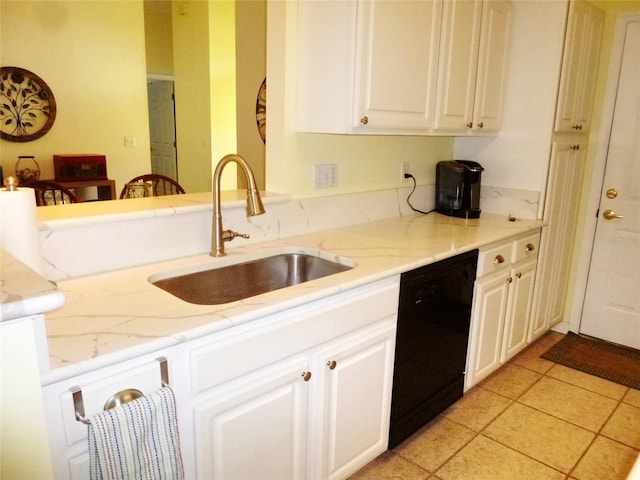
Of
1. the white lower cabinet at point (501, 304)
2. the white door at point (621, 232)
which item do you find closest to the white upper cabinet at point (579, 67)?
the white door at point (621, 232)

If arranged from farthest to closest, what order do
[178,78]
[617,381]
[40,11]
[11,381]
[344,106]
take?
[178,78] < [40,11] < [617,381] < [344,106] < [11,381]

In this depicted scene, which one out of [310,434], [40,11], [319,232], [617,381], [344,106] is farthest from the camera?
[40,11]

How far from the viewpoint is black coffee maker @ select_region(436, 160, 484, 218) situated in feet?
9.26

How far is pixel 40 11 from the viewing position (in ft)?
15.4

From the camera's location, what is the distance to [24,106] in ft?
15.5

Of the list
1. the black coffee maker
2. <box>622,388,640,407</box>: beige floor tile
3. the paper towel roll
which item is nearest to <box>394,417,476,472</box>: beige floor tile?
<box>622,388,640,407</box>: beige floor tile

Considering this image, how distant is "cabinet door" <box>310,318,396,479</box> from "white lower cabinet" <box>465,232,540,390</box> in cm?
70

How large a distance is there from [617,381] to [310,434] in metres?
2.08

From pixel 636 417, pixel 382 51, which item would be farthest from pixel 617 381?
→ pixel 382 51

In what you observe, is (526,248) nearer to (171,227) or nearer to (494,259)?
(494,259)

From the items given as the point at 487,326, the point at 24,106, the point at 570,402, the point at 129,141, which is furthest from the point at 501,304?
the point at 24,106

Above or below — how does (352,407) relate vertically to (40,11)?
below

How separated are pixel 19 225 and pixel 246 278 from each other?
87 centimetres

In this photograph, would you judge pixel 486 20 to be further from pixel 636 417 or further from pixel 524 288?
pixel 636 417
